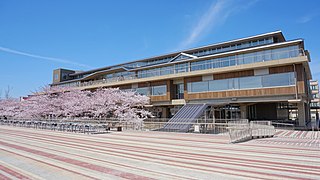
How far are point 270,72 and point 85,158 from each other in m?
21.3

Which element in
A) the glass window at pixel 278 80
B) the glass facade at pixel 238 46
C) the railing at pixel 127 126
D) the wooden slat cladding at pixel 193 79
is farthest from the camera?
the glass facade at pixel 238 46

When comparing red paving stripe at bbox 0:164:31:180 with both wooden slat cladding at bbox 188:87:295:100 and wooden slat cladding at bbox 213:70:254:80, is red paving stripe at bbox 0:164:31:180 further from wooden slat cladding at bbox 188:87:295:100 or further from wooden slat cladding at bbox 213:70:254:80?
wooden slat cladding at bbox 213:70:254:80

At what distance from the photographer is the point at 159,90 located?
34406 mm

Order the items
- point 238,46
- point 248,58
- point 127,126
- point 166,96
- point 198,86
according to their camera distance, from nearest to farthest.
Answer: point 127,126
point 248,58
point 198,86
point 166,96
point 238,46

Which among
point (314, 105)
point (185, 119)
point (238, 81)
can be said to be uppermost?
point (238, 81)

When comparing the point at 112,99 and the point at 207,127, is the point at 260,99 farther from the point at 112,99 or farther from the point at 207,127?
the point at 112,99

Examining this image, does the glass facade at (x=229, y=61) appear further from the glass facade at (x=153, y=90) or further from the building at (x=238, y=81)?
the glass facade at (x=153, y=90)

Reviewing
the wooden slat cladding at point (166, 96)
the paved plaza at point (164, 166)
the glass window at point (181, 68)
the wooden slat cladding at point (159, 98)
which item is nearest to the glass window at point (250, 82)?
the glass window at point (181, 68)

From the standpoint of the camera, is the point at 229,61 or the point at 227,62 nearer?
the point at 229,61

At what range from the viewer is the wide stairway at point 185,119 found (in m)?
21.6

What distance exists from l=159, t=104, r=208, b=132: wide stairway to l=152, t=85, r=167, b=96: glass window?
897 cm

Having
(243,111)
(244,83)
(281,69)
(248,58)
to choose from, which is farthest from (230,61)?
(243,111)

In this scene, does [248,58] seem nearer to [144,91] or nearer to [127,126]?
[144,91]

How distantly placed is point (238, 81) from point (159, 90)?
11843mm
